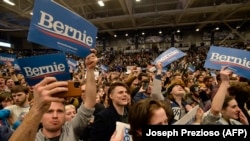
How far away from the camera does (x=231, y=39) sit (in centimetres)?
2322

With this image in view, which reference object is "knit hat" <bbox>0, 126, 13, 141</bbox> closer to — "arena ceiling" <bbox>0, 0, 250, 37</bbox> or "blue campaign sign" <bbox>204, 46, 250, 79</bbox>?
"blue campaign sign" <bbox>204, 46, 250, 79</bbox>

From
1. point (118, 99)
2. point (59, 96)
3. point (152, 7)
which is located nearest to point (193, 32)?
point (152, 7)

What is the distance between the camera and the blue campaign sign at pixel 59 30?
1.84m

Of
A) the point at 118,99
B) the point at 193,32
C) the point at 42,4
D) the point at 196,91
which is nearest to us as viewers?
the point at 42,4

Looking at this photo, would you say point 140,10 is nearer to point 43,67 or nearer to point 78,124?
point 43,67

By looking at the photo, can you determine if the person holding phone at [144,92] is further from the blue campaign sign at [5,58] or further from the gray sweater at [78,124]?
the blue campaign sign at [5,58]

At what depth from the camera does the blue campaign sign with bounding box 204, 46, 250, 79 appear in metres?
3.43

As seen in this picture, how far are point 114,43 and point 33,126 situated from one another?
26850mm

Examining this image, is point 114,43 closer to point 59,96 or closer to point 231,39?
point 231,39

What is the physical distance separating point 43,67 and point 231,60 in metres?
2.70

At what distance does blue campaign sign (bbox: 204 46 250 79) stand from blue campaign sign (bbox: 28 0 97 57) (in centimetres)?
214

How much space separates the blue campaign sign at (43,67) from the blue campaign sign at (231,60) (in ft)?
7.68

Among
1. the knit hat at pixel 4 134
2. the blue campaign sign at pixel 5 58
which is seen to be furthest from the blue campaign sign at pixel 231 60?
the blue campaign sign at pixel 5 58

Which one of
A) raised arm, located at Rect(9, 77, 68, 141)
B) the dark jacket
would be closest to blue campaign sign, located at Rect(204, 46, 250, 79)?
the dark jacket
